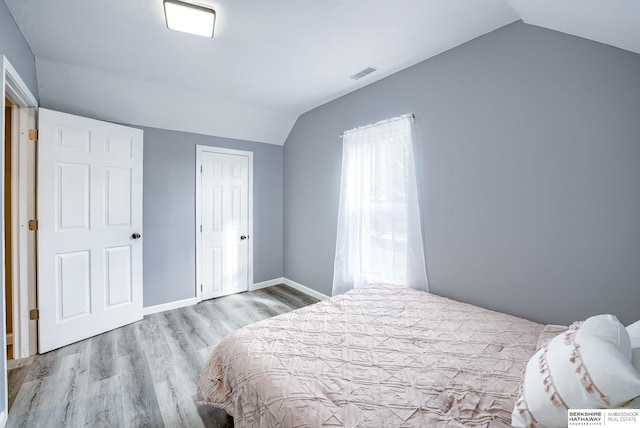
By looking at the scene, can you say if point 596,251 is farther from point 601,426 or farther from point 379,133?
point 379,133

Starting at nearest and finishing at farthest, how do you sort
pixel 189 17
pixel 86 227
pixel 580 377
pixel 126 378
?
pixel 580 377, pixel 189 17, pixel 126 378, pixel 86 227

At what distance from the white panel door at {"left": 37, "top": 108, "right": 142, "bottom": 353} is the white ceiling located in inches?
16.0

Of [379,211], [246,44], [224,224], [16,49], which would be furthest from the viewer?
[224,224]

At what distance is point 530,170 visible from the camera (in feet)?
6.04

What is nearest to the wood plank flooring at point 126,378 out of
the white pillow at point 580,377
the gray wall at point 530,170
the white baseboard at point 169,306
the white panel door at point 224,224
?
the white baseboard at point 169,306

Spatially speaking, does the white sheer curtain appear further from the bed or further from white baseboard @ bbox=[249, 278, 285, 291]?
white baseboard @ bbox=[249, 278, 285, 291]

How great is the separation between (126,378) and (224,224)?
209 centimetres

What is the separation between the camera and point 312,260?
12.5 feet

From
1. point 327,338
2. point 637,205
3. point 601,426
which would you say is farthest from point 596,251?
point 327,338

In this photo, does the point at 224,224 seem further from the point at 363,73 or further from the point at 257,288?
the point at 363,73

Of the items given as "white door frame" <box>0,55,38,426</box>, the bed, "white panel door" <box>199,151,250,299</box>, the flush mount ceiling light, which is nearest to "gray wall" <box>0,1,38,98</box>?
"white door frame" <box>0,55,38,426</box>

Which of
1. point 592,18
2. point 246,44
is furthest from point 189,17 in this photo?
point 592,18

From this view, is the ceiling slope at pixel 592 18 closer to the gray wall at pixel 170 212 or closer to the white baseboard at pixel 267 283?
the gray wall at pixel 170 212

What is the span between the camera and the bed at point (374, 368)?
1.05 m
